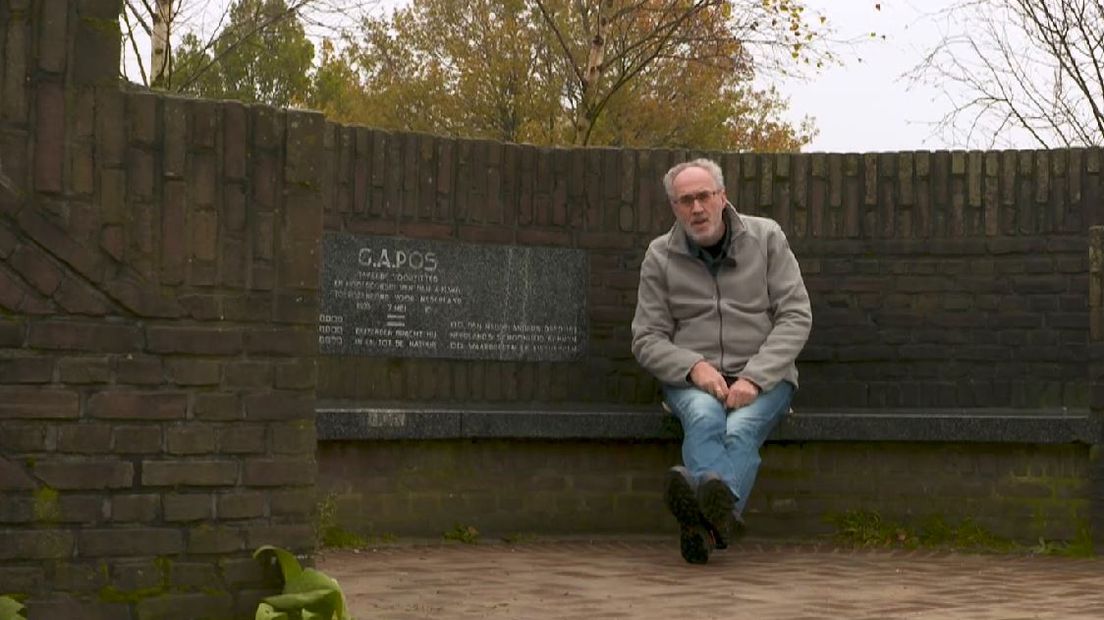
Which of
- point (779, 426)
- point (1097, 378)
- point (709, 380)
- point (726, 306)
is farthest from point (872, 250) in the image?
point (709, 380)

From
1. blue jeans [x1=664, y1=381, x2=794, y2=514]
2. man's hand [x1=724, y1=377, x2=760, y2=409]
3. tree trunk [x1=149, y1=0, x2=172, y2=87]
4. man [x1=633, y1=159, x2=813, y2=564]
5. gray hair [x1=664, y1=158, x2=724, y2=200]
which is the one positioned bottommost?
blue jeans [x1=664, y1=381, x2=794, y2=514]

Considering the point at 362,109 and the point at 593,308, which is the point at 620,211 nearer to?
the point at 593,308

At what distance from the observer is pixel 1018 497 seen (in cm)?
766

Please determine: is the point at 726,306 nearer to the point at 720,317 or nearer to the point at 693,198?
the point at 720,317

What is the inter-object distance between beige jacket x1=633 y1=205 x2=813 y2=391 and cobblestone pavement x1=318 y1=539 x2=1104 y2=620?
0.86 meters

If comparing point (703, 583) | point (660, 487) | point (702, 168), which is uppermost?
point (702, 168)

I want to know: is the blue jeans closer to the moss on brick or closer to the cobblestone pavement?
the cobblestone pavement

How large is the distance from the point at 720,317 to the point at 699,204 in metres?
0.51

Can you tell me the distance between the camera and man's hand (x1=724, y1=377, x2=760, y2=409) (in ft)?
22.6

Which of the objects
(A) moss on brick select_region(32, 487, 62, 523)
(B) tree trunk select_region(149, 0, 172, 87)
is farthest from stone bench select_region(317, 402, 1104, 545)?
(B) tree trunk select_region(149, 0, 172, 87)

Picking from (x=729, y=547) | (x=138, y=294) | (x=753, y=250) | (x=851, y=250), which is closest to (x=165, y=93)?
(x=138, y=294)

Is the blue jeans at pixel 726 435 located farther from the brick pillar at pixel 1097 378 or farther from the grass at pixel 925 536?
the brick pillar at pixel 1097 378

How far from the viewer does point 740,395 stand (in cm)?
691

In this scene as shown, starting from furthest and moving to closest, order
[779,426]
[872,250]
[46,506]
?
[872,250] → [779,426] → [46,506]
